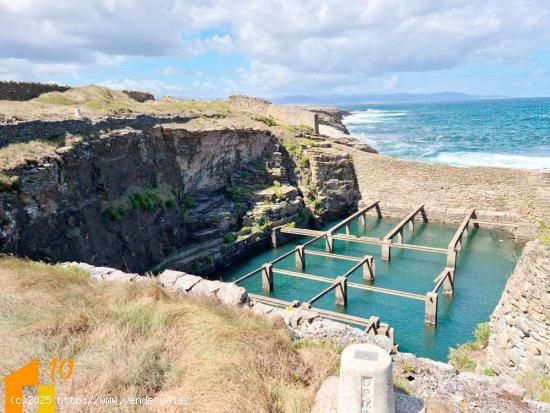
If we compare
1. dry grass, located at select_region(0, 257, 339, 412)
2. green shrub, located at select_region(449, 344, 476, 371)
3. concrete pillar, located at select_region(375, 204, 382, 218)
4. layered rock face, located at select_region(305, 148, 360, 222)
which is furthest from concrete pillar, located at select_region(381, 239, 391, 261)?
dry grass, located at select_region(0, 257, 339, 412)

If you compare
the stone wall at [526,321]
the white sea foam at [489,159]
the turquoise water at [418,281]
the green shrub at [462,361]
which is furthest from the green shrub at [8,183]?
the white sea foam at [489,159]

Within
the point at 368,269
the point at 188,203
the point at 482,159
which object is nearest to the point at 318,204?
the point at 188,203

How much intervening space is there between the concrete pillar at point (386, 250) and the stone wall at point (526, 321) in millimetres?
10843

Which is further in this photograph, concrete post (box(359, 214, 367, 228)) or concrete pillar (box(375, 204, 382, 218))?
concrete pillar (box(375, 204, 382, 218))

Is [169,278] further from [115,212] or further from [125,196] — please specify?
[125,196]

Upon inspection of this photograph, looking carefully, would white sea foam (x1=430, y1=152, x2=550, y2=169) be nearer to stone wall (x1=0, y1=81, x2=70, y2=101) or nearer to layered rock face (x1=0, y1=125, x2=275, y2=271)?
layered rock face (x1=0, y1=125, x2=275, y2=271)

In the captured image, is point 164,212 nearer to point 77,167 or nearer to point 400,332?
point 77,167

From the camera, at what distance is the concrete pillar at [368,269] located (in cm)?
1841

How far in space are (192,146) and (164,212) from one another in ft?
15.6

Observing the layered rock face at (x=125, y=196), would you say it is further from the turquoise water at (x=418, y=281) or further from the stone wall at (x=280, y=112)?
the stone wall at (x=280, y=112)

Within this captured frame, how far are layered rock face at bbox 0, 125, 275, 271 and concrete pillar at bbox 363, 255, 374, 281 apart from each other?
7.61 m

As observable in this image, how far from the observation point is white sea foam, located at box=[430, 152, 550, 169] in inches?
1565

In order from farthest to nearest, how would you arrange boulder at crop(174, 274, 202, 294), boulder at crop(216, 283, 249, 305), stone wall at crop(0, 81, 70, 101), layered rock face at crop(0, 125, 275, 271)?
stone wall at crop(0, 81, 70, 101) < layered rock face at crop(0, 125, 275, 271) < boulder at crop(174, 274, 202, 294) < boulder at crop(216, 283, 249, 305)

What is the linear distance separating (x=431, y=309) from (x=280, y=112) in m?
24.4
